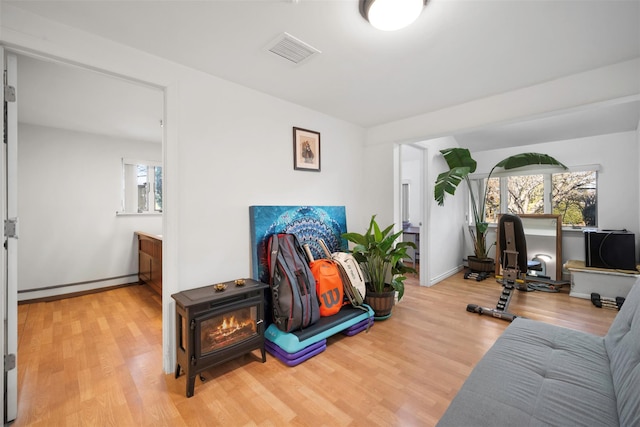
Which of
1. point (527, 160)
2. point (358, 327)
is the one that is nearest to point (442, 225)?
point (527, 160)

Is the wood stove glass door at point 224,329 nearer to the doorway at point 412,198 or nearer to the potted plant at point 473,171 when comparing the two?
the potted plant at point 473,171

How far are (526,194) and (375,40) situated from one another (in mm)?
4504

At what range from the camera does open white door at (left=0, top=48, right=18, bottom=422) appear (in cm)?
147

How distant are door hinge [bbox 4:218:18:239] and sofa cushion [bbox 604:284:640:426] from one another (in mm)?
2824

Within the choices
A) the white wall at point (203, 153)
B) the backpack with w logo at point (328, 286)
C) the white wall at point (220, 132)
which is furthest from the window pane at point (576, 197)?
the white wall at point (203, 153)

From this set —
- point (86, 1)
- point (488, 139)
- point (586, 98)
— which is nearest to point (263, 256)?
point (86, 1)

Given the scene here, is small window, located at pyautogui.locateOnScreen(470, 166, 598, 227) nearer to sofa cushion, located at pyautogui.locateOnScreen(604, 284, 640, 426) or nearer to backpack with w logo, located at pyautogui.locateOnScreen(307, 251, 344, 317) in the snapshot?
sofa cushion, located at pyautogui.locateOnScreen(604, 284, 640, 426)

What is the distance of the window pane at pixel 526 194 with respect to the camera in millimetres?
4553

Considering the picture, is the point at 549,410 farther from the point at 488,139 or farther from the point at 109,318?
the point at 488,139

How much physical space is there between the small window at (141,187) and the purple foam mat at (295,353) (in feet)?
11.4

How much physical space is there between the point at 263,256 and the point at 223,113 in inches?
50.6

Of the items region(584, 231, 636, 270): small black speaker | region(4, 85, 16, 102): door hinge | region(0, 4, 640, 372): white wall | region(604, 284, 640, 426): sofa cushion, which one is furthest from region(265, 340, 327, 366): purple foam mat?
region(584, 231, 636, 270): small black speaker

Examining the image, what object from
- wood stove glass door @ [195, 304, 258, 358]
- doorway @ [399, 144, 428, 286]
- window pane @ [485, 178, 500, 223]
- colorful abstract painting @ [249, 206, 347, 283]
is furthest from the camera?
doorway @ [399, 144, 428, 286]

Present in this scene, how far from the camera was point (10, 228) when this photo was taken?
149 cm
